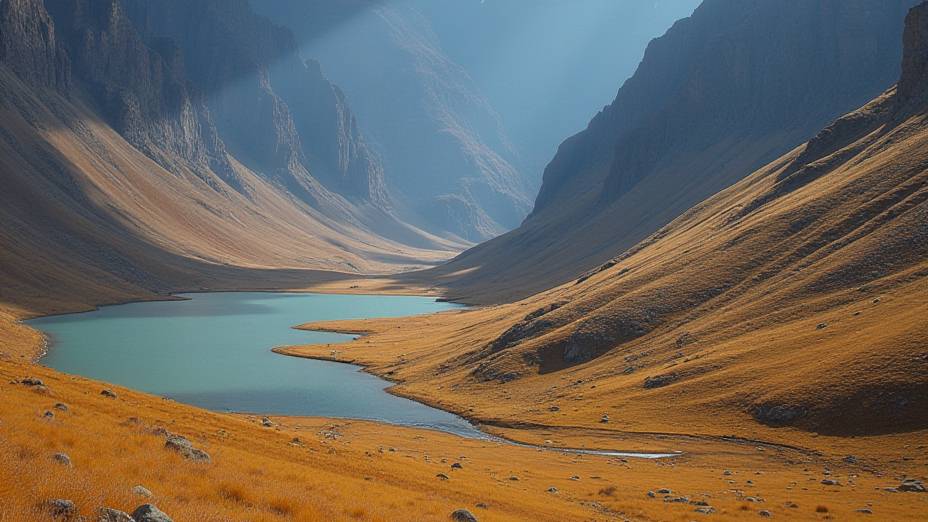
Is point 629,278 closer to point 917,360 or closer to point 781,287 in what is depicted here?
point 781,287

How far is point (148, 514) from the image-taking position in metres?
16.5

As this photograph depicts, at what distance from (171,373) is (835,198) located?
366ft

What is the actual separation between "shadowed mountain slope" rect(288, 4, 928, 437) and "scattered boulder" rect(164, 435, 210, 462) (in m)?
59.0

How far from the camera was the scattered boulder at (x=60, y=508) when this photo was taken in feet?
51.5

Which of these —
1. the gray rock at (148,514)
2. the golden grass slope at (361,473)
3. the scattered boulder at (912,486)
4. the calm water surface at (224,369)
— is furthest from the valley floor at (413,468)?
the calm water surface at (224,369)

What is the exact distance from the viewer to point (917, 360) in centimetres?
6469

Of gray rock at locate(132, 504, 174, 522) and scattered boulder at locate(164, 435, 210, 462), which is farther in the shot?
scattered boulder at locate(164, 435, 210, 462)

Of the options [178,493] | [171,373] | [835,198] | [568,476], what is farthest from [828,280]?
[171,373]

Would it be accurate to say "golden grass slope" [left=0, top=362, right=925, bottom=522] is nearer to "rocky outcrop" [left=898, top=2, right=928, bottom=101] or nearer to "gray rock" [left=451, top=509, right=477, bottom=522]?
"gray rock" [left=451, top=509, right=477, bottom=522]

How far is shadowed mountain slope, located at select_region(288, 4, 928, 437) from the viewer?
69.7m

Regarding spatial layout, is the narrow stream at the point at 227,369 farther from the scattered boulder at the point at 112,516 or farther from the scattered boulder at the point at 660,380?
the scattered boulder at the point at 112,516

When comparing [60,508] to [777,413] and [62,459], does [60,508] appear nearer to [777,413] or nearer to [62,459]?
[62,459]

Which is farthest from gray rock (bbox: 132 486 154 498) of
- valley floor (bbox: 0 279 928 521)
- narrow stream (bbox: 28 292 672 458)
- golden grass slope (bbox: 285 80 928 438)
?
golden grass slope (bbox: 285 80 928 438)

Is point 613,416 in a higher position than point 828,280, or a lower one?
lower
